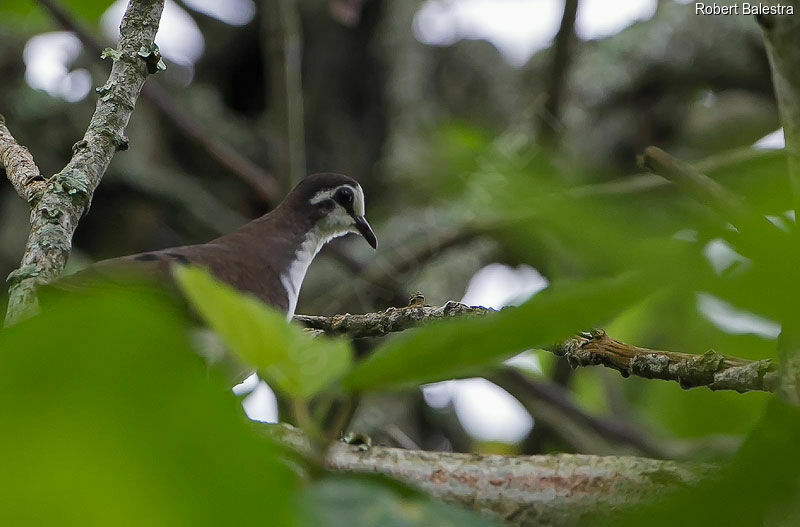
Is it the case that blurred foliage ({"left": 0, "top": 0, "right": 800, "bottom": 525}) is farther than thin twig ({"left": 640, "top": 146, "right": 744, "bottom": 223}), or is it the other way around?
thin twig ({"left": 640, "top": 146, "right": 744, "bottom": 223})

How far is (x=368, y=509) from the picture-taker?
65 centimetres

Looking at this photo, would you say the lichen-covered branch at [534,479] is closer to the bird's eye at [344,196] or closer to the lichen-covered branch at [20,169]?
the lichen-covered branch at [20,169]

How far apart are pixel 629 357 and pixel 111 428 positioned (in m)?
1.14

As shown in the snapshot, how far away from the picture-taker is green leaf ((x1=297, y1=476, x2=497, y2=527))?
2.04ft

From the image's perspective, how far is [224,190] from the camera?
5.21 meters

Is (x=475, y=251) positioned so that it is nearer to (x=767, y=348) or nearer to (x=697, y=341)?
(x=697, y=341)

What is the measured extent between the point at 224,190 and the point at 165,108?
3.84 feet

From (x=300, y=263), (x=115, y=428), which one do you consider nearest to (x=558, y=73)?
(x=300, y=263)

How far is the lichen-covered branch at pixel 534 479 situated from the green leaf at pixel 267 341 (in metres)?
0.34

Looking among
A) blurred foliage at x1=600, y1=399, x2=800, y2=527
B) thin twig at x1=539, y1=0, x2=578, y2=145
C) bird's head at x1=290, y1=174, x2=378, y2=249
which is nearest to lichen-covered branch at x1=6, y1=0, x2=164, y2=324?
blurred foliage at x1=600, y1=399, x2=800, y2=527

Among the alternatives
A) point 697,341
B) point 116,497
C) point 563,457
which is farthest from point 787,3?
point 697,341

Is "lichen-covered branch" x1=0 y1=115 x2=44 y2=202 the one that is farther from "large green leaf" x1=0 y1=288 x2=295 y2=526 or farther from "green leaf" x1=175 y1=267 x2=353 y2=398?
"large green leaf" x1=0 y1=288 x2=295 y2=526

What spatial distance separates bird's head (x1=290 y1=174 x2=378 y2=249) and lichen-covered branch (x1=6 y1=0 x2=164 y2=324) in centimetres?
202

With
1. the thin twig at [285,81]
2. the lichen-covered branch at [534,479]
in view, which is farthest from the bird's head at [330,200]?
the lichen-covered branch at [534,479]
